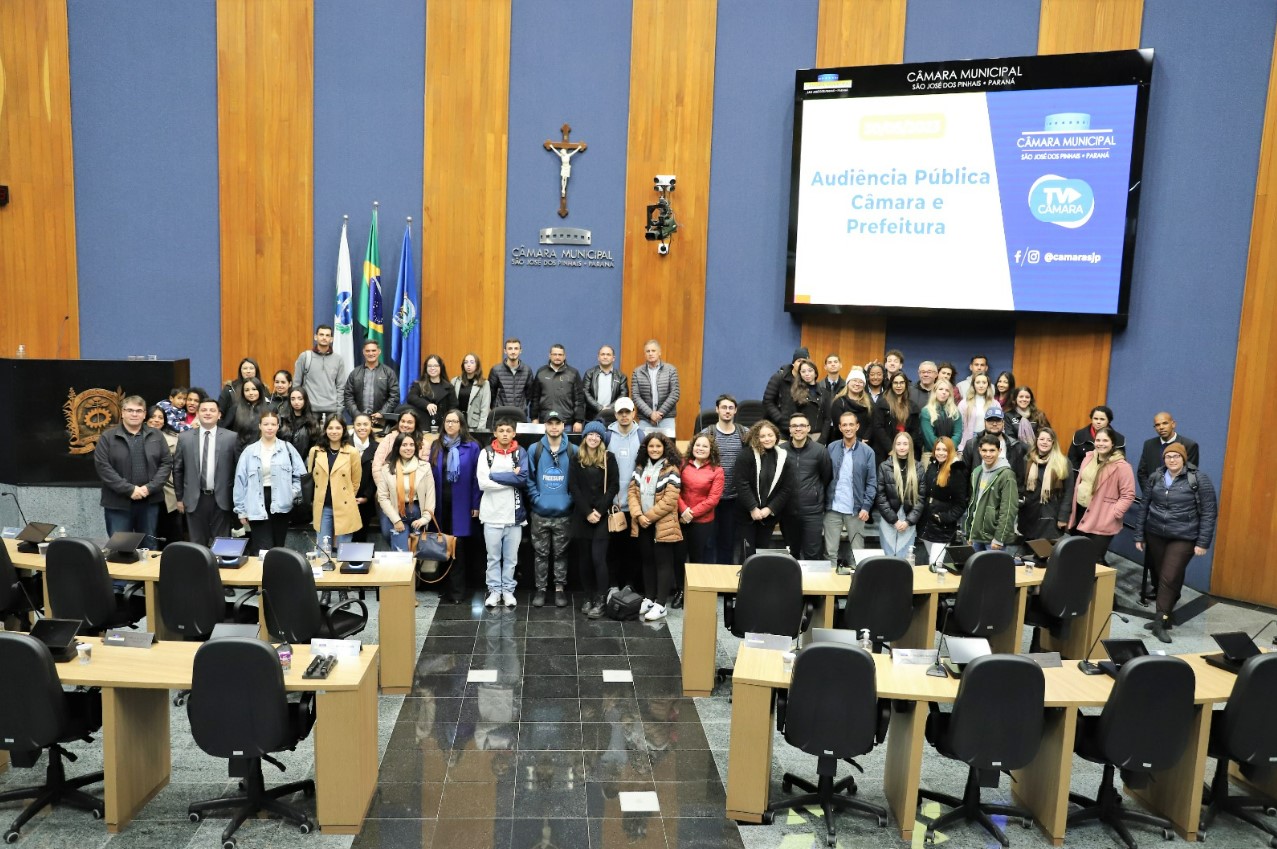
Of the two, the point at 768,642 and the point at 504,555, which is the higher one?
the point at 768,642

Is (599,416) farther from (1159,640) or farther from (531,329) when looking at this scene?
(1159,640)

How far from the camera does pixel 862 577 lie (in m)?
6.59

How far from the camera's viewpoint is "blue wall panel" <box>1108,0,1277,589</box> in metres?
9.87

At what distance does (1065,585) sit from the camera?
7312 mm

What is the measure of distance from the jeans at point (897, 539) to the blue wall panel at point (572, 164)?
14.0 feet

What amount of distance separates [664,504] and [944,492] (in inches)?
88.6

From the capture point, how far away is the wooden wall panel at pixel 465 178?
11141mm

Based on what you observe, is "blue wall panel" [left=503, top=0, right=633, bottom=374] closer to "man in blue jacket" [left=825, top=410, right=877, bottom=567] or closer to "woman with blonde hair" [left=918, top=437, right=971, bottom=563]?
"man in blue jacket" [left=825, top=410, right=877, bottom=567]

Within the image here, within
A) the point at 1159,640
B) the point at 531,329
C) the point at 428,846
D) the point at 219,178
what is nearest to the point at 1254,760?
the point at 1159,640

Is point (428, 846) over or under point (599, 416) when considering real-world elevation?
under

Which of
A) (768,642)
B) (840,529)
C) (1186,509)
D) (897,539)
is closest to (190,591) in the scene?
(768,642)

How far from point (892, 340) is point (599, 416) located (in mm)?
3538

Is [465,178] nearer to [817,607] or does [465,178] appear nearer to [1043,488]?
[817,607]

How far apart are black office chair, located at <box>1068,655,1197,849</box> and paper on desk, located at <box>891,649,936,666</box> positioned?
0.85 meters
